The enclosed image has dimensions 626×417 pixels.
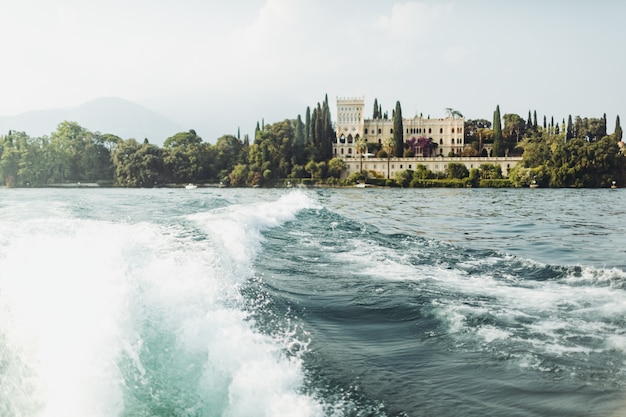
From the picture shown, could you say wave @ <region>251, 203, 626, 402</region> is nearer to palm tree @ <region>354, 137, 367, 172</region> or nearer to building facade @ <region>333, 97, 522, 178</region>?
building facade @ <region>333, 97, 522, 178</region>

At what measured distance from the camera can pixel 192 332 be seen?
4773 millimetres

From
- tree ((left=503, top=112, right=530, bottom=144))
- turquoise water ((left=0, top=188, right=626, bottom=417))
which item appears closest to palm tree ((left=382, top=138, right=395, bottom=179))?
tree ((left=503, top=112, right=530, bottom=144))

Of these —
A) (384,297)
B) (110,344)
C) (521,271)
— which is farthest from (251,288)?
(521,271)

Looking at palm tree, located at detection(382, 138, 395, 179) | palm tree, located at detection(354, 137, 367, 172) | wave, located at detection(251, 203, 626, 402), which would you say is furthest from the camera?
palm tree, located at detection(354, 137, 367, 172)

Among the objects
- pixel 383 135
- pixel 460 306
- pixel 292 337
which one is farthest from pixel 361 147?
pixel 292 337

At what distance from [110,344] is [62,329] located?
15.2 inches

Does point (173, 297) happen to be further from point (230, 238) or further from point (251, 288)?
point (230, 238)

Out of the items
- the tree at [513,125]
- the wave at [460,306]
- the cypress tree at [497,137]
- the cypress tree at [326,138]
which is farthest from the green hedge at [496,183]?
the wave at [460,306]

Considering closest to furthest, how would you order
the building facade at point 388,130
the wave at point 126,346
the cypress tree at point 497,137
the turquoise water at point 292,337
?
1. the wave at point 126,346
2. the turquoise water at point 292,337
3. the cypress tree at point 497,137
4. the building facade at point 388,130

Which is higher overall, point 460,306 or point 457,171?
point 457,171

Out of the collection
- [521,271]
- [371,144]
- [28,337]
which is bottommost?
[521,271]

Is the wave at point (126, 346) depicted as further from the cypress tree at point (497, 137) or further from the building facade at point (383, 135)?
the cypress tree at point (497, 137)

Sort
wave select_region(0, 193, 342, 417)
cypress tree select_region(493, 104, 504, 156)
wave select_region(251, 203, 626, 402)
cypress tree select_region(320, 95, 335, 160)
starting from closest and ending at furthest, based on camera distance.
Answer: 1. wave select_region(0, 193, 342, 417)
2. wave select_region(251, 203, 626, 402)
3. cypress tree select_region(493, 104, 504, 156)
4. cypress tree select_region(320, 95, 335, 160)

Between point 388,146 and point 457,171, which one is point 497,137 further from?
point 388,146
